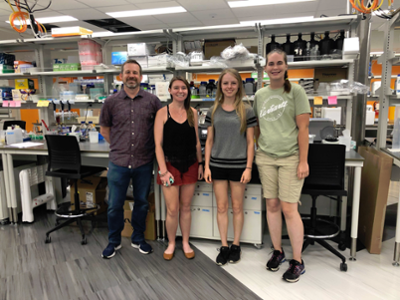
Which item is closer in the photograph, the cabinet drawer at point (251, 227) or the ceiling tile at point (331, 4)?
the cabinet drawer at point (251, 227)

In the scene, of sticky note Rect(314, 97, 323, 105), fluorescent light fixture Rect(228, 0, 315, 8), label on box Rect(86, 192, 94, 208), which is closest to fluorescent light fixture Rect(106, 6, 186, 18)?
fluorescent light fixture Rect(228, 0, 315, 8)

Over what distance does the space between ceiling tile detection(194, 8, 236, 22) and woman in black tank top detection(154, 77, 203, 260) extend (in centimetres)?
469

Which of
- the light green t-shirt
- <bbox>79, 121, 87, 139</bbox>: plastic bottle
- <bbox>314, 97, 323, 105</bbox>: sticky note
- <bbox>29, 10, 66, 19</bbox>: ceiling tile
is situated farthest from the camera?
<bbox>29, 10, 66, 19</bbox>: ceiling tile

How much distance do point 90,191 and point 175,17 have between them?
487 cm

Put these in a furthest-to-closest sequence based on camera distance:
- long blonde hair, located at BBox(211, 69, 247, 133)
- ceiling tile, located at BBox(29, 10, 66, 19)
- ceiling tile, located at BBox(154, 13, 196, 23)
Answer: ceiling tile, located at BBox(154, 13, 196, 23)
ceiling tile, located at BBox(29, 10, 66, 19)
long blonde hair, located at BBox(211, 69, 247, 133)

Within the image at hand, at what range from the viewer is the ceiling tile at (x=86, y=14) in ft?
20.2

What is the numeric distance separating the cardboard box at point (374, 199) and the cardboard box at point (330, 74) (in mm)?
838

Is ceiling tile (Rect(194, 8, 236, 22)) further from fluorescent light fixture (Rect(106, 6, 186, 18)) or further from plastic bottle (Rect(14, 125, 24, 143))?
plastic bottle (Rect(14, 125, 24, 143))

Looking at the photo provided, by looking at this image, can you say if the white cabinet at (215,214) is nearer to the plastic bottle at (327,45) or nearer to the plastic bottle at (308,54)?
the plastic bottle at (308,54)

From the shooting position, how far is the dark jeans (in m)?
2.29

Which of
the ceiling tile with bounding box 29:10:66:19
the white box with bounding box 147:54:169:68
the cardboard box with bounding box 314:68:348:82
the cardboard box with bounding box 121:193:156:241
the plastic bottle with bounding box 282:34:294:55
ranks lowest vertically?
the cardboard box with bounding box 121:193:156:241

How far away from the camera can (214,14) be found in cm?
638

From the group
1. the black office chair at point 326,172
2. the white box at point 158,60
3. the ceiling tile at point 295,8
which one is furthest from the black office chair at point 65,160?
the ceiling tile at point 295,8

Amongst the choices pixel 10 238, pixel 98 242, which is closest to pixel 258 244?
pixel 98 242
